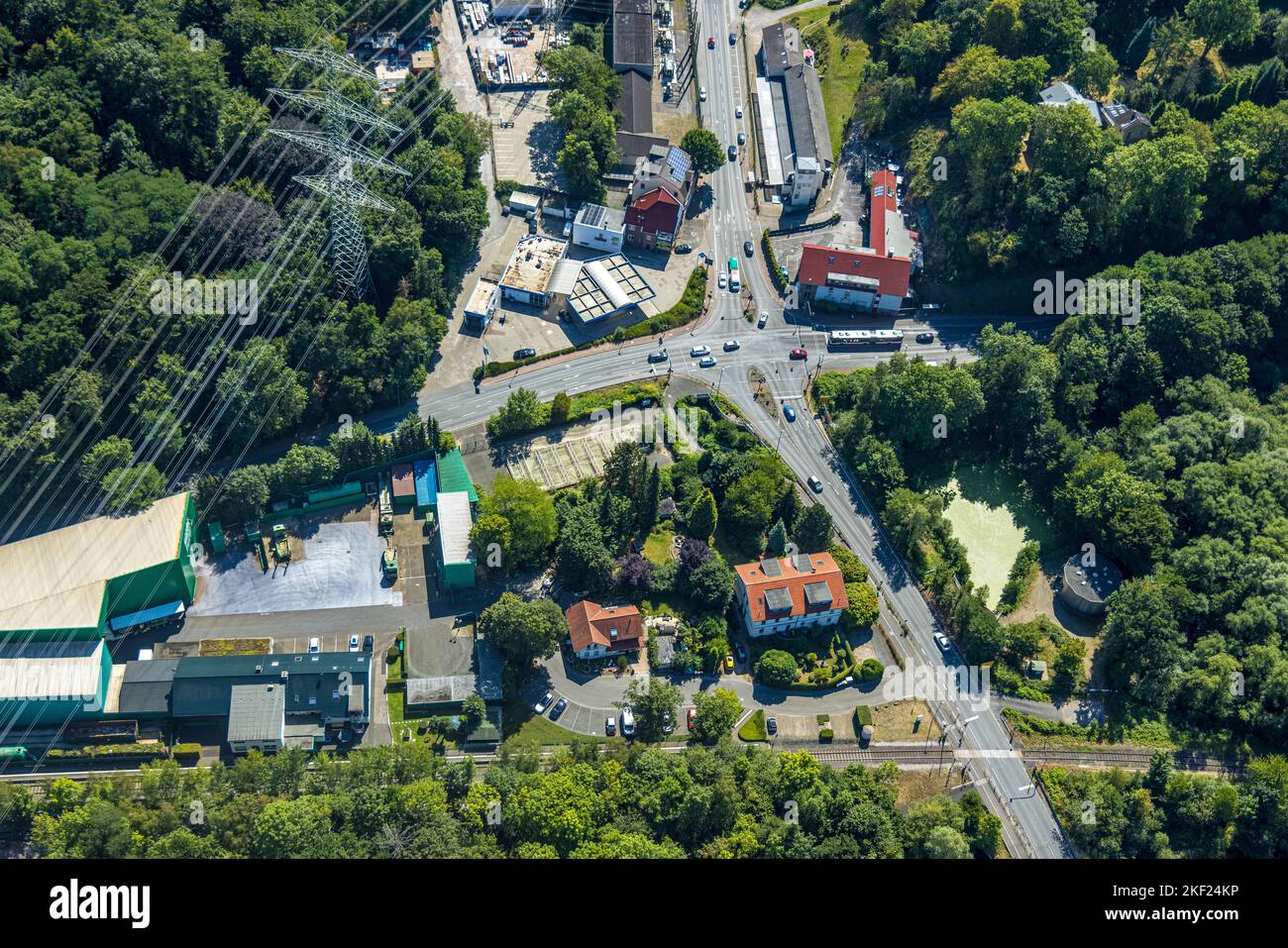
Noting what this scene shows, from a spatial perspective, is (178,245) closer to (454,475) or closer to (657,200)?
(454,475)

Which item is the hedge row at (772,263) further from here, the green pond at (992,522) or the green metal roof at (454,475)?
the green metal roof at (454,475)

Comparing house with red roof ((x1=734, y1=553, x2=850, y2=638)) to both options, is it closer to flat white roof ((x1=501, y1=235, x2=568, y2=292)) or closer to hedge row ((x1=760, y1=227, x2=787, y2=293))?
hedge row ((x1=760, y1=227, x2=787, y2=293))

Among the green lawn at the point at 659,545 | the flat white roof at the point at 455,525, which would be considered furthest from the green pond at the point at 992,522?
the flat white roof at the point at 455,525

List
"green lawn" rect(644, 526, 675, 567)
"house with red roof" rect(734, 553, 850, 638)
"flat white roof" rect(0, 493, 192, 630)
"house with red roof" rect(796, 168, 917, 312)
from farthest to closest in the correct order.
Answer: "house with red roof" rect(796, 168, 917, 312) → "green lawn" rect(644, 526, 675, 567) → "house with red roof" rect(734, 553, 850, 638) → "flat white roof" rect(0, 493, 192, 630)

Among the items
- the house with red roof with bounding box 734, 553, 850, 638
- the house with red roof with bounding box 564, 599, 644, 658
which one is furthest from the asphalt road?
the house with red roof with bounding box 564, 599, 644, 658

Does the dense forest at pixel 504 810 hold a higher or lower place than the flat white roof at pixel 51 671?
lower

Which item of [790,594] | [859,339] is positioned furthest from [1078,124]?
[790,594]
